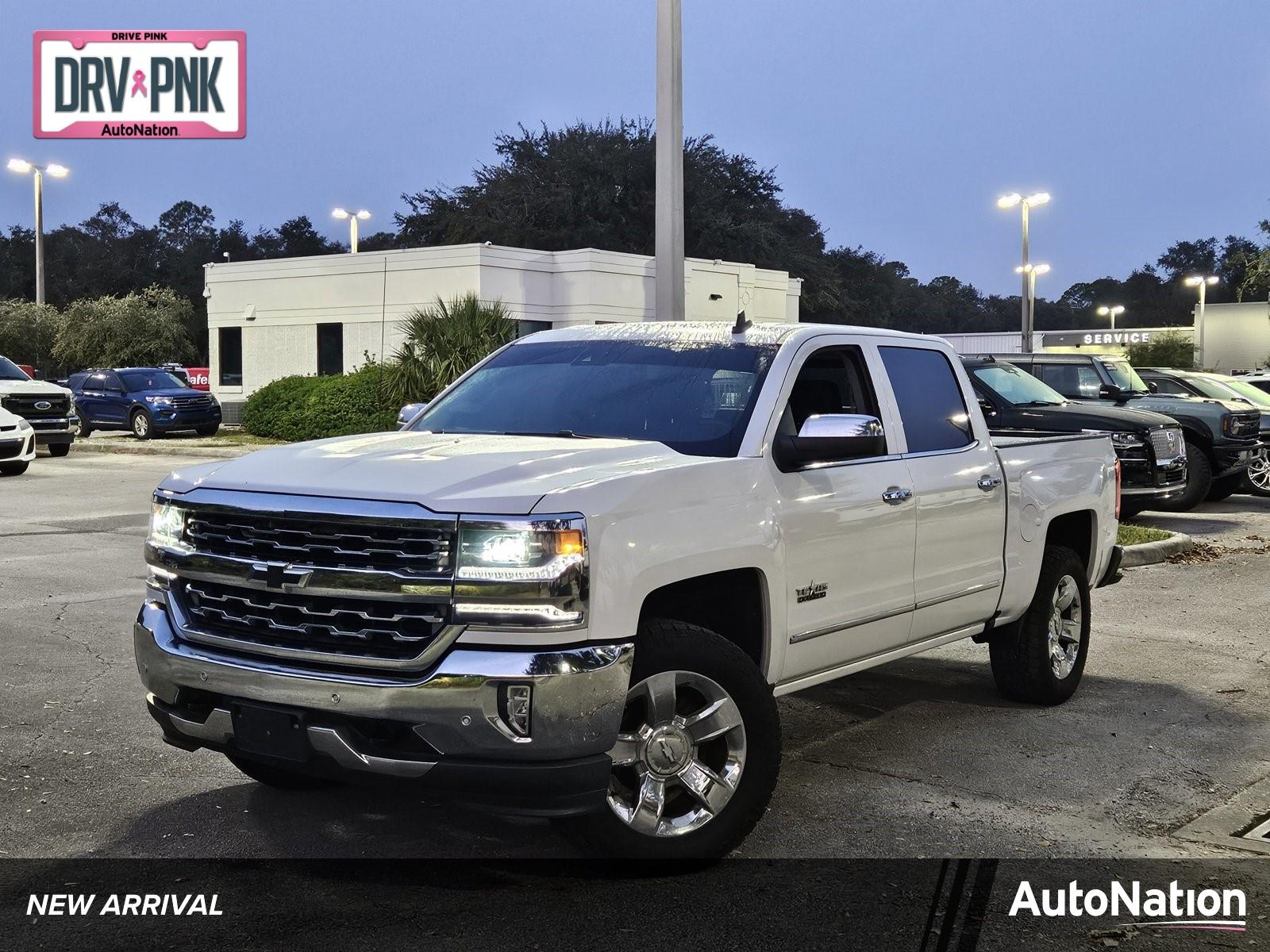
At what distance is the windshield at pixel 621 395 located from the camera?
5.41m

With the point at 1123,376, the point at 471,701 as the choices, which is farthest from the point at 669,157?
the point at 471,701

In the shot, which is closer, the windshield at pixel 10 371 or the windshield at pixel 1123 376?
the windshield at pixel 1123 376

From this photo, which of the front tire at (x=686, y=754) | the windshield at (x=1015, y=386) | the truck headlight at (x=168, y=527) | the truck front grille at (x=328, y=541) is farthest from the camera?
the windshield at (x=1015, y=386)

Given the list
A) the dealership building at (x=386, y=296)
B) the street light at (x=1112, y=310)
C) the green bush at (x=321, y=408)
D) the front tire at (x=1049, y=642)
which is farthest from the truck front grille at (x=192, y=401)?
the street light at (x=1112, y=310)

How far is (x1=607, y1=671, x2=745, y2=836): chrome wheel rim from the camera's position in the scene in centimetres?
452

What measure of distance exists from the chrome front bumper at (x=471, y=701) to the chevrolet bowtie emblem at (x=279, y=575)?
0.89ft

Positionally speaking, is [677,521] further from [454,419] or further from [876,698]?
[876,698]

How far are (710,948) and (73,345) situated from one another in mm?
53170

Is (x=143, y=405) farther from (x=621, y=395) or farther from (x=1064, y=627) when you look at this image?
(x=621, y=395)

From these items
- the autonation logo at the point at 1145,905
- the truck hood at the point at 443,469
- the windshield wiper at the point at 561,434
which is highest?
the windshield wiper at the point at 561,434

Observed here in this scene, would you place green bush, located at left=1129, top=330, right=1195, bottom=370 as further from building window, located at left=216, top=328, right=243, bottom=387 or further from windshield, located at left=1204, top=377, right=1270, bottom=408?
windshield, located at left=1204, top=377, right=1270, bottom=408

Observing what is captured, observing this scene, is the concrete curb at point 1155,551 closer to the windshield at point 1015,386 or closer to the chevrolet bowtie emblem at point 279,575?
the windshield at point 1015,386

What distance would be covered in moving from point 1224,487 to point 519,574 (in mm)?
17134

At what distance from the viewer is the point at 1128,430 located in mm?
14992
